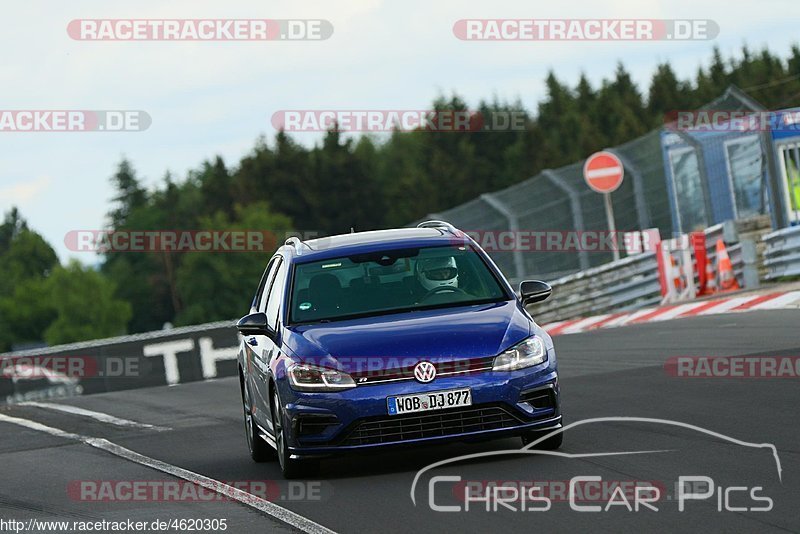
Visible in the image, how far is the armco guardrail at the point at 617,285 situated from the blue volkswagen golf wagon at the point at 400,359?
16.9 metres

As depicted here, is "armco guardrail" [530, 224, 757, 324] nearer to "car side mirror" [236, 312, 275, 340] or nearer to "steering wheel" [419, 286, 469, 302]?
"steering wheel" [419, 286, 469, 302]

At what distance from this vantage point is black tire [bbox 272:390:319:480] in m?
10.1

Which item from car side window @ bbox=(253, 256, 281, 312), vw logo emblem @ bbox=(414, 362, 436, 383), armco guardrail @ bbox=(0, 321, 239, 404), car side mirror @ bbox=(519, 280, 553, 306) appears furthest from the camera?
armco guardrail @ bbox=(0, 321, 239, 404)

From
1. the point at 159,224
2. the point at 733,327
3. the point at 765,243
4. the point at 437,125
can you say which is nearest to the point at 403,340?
the point at 733,327

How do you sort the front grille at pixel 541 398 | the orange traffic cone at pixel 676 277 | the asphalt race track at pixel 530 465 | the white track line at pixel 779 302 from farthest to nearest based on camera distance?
the orange traffic cone at pixel 676 277
the white track line at pixel 779 302
the front grille at pixel 541 398
the asphalt race track at pixel 530 465

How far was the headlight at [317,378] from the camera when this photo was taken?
962 cm

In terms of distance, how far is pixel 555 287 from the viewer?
98.5 ft

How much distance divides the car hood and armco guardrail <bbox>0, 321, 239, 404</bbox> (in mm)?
17810

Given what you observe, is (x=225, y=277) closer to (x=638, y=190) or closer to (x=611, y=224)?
(x=638, y=190)

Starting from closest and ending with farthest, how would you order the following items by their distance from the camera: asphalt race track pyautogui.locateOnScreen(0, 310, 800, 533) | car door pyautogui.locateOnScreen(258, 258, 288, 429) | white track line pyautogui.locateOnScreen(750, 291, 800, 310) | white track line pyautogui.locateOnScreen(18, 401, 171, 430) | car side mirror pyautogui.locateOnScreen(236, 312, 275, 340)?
asphalt race track pyautogui.locateOnScreen(0, 310, 800, 533), car door pyautogui.locateOnScreen(258, 258, 288, 429), car side mirror pyautogui.locateOnScreen(236, 312, 275, 340), white track line pyautogui.locateOnScreen(18, 401, 171, 430), white track line pyautogui.locateOnScreen(750, 291, 800, 310)

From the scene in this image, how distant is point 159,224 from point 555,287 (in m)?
140

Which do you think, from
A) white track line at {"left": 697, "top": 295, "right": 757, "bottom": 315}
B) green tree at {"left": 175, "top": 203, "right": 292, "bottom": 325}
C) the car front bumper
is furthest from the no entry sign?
green tree at {"left": 175, "top": 203, "right": 292, "bottom": 325}

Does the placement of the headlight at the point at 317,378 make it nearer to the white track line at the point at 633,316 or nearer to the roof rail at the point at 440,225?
the roof rail at the point at 440,225

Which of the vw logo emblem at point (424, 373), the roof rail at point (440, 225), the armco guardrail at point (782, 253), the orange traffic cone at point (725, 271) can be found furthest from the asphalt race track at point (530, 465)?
the orange traffic cone at point (725, 271)
